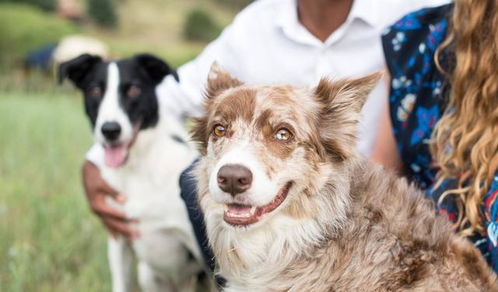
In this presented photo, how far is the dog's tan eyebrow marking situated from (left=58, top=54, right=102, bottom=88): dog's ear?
2.16m

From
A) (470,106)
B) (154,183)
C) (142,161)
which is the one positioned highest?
(470,106)

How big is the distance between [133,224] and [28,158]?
11.5ft

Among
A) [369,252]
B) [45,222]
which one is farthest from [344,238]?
[45,222]

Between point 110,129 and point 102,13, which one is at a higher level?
point 110,129

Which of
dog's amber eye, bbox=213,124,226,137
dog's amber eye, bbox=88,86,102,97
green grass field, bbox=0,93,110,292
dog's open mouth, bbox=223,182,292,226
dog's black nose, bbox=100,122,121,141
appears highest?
dog's amber eye, bbox=213,124,226,137

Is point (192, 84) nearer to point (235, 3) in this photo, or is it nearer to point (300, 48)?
point (300, 48)

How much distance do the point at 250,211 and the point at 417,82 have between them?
1664 millimetres

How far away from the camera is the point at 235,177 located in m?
2.57

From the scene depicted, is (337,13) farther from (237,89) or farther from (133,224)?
(133,224)

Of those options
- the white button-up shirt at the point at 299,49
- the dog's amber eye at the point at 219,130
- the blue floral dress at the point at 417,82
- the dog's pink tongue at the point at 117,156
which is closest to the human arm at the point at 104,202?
the dog's pink tongue at the point at 117,156

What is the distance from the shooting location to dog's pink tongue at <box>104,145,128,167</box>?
459 centimetres

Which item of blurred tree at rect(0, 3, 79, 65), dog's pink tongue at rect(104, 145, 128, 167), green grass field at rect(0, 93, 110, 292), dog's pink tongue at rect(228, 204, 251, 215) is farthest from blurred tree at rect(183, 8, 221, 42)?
dog's pink tongue at rect(228, 204, 251, 215)

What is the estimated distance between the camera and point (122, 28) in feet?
117

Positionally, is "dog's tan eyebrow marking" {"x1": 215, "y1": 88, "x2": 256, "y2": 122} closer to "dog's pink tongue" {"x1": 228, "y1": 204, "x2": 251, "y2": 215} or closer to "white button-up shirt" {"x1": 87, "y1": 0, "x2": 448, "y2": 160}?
"dog's pink tongue" {"x1": 228, "y1": 204, "x2": 251, "y2": 215}
